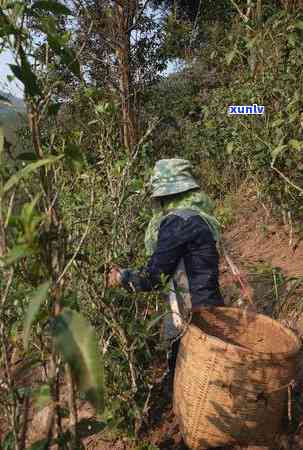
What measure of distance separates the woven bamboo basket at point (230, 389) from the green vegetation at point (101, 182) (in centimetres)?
20

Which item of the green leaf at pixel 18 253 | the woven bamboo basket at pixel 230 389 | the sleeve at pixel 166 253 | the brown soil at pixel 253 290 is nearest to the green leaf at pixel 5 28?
the green leaf at pixel 18 253

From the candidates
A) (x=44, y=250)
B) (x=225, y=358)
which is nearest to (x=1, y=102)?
(x=44, y=250)

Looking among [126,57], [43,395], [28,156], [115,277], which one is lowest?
[115,277]

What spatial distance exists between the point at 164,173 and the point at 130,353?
92 cm

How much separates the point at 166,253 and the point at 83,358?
5.41 feet

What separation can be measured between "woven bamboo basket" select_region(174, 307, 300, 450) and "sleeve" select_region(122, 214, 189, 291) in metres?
0.40

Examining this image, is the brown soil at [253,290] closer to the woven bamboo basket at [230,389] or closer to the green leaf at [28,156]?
the woven bamboo basket at [230,389]

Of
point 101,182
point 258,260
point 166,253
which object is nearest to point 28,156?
point 166,253

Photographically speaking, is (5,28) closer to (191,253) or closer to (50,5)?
(50,5)

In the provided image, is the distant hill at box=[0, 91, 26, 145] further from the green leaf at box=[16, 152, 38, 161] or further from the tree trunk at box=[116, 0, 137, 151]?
the tree trunk at box=[116, 0, 137, 151]

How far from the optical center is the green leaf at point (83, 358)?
59 centimetres

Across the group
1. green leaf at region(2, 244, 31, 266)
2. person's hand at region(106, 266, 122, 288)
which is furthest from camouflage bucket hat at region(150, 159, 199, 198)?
green leaf at region(2, 244, 31, 266)

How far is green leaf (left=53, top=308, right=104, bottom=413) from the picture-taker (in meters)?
0.59

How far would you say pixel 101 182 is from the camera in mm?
3617
